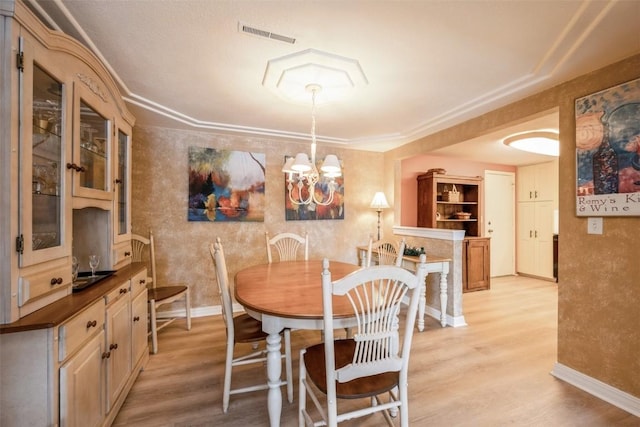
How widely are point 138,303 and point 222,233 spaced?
1.51 metres

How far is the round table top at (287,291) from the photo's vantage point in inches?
57.2

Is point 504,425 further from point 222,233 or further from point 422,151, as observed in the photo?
point 222,233

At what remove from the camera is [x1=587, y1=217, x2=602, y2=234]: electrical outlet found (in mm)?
1977

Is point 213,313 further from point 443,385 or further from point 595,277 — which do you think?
point 595,277

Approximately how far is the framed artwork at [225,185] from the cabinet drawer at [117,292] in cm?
163

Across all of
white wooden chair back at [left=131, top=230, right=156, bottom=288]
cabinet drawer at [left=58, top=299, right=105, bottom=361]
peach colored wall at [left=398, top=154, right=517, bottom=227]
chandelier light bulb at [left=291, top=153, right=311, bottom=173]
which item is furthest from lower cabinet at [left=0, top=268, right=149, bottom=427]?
peach colored wall at [left=398, top=154, right=517, bottom=227]

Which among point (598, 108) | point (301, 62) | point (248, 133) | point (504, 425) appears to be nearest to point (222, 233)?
point (248, 133)

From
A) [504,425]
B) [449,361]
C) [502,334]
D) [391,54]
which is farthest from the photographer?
[502,334]

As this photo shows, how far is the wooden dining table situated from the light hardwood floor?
17.5 inches

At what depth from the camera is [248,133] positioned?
11.7 feet

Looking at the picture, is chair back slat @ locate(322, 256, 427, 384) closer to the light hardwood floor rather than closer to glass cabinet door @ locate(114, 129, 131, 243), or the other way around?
the light hardwood floor

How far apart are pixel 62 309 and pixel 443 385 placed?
242cm

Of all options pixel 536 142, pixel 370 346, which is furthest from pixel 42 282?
pixel 536 142

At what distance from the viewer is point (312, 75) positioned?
2127mm
